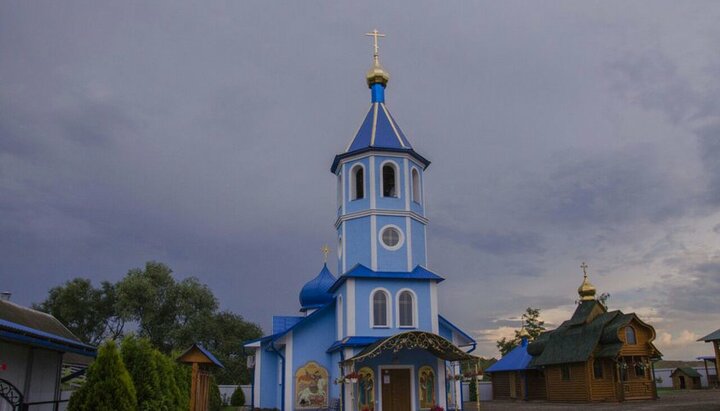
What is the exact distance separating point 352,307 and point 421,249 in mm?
3449

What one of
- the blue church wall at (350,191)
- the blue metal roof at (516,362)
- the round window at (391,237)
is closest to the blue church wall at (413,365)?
the round window at (391,237)

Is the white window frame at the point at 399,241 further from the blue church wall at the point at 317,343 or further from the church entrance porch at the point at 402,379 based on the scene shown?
the church entrance porch at the point at 402,379

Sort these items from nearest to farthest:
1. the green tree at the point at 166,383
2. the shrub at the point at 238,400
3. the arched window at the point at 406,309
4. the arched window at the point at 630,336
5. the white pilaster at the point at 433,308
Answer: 1. the green tree at the point at 166,383
2. the arched window at the point at 406,309
3. the white pilaster at the point at 433,308
4. the arched window at the point at 630,336
5. the shrub at the point at 238,400

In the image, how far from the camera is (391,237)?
808 inches

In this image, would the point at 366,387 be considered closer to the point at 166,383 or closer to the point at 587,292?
the point at 166,383

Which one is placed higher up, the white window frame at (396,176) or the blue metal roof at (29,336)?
the white window frame at (396,176)

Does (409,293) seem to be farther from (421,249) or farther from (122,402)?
(122,402)

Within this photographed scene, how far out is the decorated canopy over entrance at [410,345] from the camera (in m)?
17.2

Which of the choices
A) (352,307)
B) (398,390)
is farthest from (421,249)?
(398,390)

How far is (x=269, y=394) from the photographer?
24.1 meters

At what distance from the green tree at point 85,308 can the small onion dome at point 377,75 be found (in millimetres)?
27006

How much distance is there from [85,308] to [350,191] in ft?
93.8

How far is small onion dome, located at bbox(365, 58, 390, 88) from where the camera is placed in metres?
23.3

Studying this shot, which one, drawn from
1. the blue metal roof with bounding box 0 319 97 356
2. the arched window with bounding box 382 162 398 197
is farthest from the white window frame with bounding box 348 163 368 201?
the blue metal roof with bounding box 0 319 97 356
